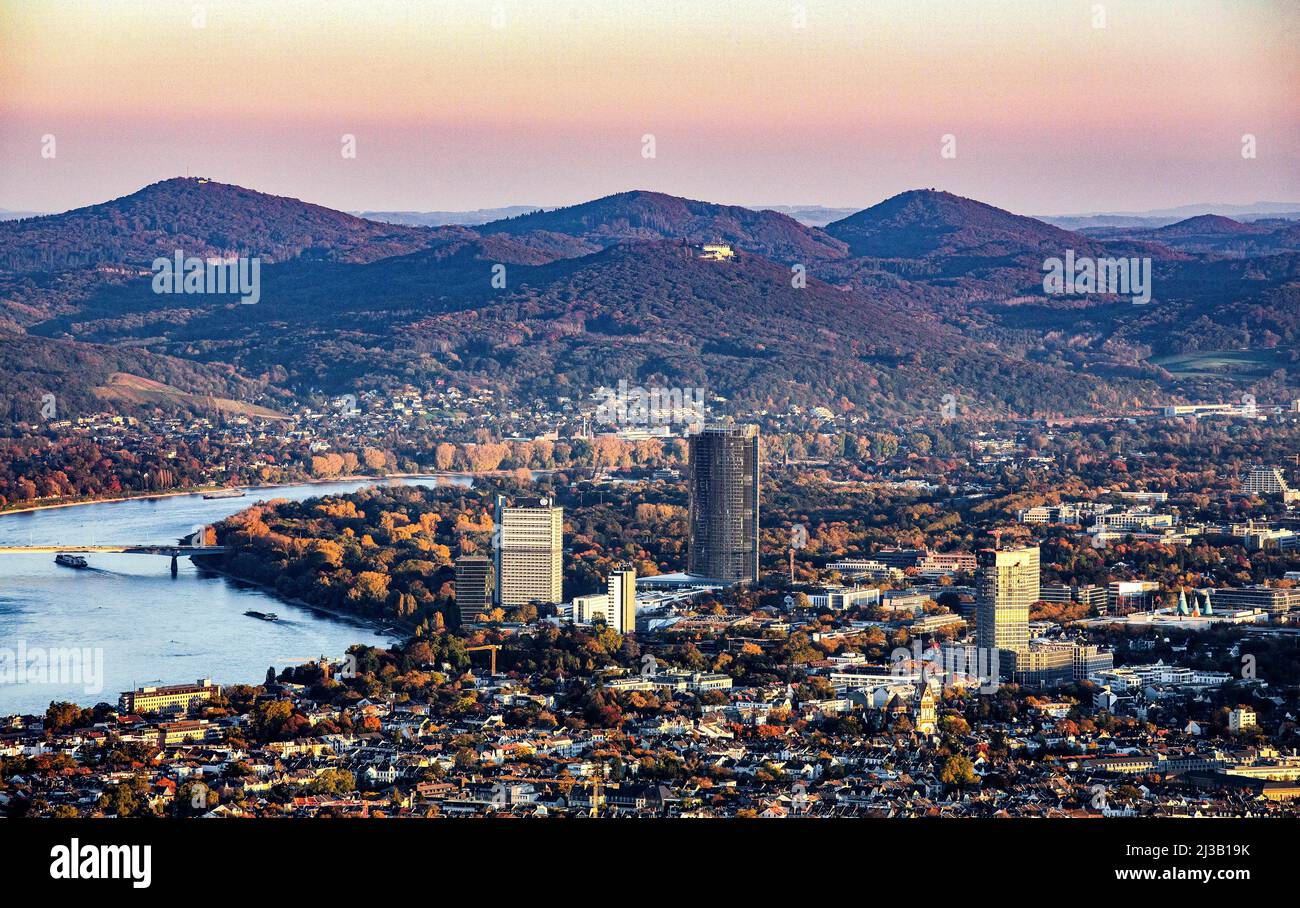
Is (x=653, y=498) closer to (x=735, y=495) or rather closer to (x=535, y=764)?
(x=735, y=495)

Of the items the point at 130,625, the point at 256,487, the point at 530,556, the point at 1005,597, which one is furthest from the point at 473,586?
the point at 256,487

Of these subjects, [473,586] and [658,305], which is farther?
[658,305]

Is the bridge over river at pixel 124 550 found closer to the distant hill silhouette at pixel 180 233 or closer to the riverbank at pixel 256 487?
the riverbank at pixel 256 487

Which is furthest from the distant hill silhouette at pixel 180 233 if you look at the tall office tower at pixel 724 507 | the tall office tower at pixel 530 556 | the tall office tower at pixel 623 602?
Result: the tall office tower at pixel 623 602

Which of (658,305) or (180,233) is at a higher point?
(180,233)

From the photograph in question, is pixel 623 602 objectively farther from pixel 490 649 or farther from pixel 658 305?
pixel 658 305

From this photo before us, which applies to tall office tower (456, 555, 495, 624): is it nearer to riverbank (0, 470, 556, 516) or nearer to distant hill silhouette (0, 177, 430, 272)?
riverbank (0, 470, 556, 516)

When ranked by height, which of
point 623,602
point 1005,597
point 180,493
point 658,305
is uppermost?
point 658,305
